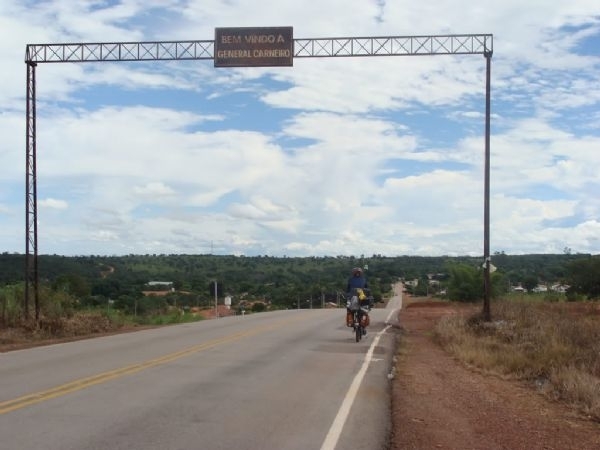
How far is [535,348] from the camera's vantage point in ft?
50.6

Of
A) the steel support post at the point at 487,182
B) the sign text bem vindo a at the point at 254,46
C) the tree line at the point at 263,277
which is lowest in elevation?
the tree line at the point at 263,277

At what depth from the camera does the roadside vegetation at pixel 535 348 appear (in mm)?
10938

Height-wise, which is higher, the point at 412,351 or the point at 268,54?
the point at 268,54

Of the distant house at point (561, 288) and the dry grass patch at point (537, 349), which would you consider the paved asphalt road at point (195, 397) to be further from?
the distant house at point (561, 288)

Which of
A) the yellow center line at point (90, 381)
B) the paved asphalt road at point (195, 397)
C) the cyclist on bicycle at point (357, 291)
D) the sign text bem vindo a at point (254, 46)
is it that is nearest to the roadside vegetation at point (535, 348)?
the paved asphalt road at point (195, 397)

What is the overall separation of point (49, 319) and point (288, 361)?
11.7m

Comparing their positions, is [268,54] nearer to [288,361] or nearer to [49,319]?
[288,361]

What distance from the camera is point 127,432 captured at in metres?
7.92

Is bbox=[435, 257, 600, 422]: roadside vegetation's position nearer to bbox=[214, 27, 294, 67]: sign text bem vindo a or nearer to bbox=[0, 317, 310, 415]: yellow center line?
bbox=[0, 317, 310, 415]: yellow center line

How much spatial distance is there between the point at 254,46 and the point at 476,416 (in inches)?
576

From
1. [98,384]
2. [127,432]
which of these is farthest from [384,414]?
[98,384]

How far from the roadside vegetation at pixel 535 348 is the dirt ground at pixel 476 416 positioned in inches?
13.5

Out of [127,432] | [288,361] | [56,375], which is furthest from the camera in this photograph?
[288,361]

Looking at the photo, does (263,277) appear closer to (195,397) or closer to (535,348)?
(535,348)
